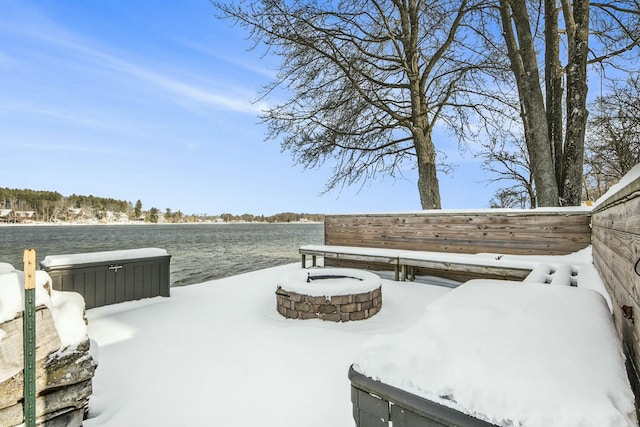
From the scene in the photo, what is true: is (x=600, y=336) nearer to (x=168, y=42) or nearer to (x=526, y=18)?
(x=526, y=18)

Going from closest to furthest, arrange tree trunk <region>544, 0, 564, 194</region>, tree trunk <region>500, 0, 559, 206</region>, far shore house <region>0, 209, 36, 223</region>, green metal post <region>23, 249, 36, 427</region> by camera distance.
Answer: green metal post <region>23, 249, 36, 427</region>
tree trunk <region>500, 0, 559, 206</region>
tree trunk <region>544, 0, 564, 194</region>
far shore house <region>0, 209, 36, 223</region>

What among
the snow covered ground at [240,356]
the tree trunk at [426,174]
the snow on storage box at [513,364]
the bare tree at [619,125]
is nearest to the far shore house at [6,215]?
the snow covered ground at [240,356]

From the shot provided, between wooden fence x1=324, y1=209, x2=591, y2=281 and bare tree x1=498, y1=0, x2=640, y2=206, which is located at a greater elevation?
bare tree x1=498, y1=0, x2=640, y2=206

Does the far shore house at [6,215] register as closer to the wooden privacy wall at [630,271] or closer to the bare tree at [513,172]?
the bare tree at [513,172]

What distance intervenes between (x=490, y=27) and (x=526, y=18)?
256 centimetres

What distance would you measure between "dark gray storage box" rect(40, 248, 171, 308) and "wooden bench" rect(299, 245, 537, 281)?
3502mm

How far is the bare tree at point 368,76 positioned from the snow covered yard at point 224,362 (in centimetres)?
595

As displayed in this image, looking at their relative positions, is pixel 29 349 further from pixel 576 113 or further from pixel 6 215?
pixel 6 215

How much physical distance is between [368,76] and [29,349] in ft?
31.1

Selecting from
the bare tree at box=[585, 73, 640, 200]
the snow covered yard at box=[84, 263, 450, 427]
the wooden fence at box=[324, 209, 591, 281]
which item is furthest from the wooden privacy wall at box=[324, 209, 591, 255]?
the bare tree at box=[585, 73, 640, 200]

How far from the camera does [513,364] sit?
1104mm

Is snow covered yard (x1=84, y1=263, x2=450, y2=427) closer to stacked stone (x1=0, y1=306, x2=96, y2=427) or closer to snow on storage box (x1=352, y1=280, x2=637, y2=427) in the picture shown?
stacked stone (x1=0, y1=306, x2=96, y2=427)

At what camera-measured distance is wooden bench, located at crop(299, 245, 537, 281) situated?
5078 millimetres

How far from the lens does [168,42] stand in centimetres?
1004
